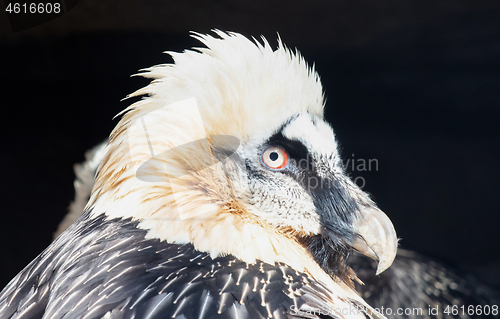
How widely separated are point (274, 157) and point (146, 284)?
36 centimetres

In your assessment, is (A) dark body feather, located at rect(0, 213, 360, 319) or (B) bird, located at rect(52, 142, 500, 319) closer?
(A) dark body feather, located at rect(0, 213, 360, 319)

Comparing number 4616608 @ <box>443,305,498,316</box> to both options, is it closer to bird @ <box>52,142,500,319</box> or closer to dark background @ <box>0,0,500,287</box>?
bird @ <box>52,142,500,319</box>

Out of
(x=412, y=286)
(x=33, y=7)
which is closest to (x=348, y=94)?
(x=412, y=286)

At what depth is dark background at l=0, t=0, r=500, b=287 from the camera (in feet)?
4.46

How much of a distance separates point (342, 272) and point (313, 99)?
42 centimetres

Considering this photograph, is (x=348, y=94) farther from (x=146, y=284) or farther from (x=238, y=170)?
(x=146, y=284)

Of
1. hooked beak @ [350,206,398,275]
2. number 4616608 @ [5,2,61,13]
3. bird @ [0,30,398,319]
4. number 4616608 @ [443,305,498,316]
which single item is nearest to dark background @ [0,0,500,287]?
number 4616608 @ [5,2,61,13]

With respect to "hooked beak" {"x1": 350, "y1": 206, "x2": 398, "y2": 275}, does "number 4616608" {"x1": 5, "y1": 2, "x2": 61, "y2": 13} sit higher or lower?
higher

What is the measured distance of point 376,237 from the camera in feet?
2.50

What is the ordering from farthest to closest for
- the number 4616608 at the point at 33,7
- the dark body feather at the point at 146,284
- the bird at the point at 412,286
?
the bird at the point at 412,286 → the number 4616608 at the point at 33,7 → the dark body feather at the point at 146,284

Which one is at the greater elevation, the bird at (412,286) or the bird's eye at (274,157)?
the bird's eye at (274,157)

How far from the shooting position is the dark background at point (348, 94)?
4.46ft

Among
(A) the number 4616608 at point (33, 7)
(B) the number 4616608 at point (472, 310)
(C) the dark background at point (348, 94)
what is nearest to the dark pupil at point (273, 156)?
(C) the dark background at point (348, 94)

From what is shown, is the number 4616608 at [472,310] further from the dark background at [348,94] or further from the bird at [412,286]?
the dark background at [348,94]
